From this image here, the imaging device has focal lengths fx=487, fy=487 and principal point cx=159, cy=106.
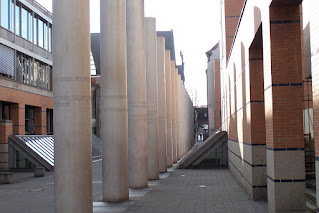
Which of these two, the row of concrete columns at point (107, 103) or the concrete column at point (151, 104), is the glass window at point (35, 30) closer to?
the row of concrete columns at point (107, 103)

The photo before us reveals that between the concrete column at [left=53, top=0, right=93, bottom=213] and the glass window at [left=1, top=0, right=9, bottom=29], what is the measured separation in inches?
958

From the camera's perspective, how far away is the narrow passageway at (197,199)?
494 inches

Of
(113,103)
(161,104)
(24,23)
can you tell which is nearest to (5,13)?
(24,23)

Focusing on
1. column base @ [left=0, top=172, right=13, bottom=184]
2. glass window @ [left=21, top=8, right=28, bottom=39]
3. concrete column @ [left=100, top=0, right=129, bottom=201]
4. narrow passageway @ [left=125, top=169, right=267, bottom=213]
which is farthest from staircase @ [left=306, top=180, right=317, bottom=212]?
glass window @ [left=21, top=8, right=28, bottom=39]

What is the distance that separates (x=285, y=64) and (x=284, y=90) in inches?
20.7

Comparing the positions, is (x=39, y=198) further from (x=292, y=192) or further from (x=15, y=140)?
(x=15, y=140)

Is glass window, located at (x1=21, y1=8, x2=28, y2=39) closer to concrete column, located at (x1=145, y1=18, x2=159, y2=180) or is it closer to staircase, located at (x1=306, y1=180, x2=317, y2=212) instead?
concrete column, located at (x1=145, y1=18, x2=159, y2=180)

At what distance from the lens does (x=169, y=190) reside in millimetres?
17156

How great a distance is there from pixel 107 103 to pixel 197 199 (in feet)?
13.0

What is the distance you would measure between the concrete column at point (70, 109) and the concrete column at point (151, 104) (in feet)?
36.2

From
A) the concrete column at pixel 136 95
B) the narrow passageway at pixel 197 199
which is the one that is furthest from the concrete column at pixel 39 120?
the concrete column at pixel 136 95

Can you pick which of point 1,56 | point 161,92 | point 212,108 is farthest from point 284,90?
point 212,108

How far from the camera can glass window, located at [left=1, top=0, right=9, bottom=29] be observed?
32500 millimetres

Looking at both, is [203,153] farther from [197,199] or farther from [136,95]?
[197,199]
